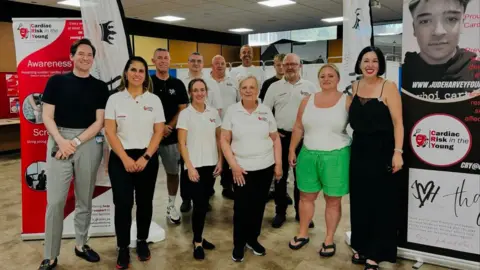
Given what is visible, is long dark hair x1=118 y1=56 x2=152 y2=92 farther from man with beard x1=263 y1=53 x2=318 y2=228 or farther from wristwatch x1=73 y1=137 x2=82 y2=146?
man with beard x1=263 y1=53 x2=318 y2=228

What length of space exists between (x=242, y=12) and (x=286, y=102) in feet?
23.2

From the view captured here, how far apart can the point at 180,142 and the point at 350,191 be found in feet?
4.26

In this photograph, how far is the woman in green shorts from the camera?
8.98 ft

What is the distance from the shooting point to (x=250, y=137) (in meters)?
2.70

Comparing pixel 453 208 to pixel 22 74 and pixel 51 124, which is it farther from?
pixel 22 74

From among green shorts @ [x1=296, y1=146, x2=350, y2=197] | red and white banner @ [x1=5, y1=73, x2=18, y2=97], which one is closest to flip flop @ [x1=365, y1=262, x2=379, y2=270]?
green shorts @ [x1=296, y1=146, x2=350, y2=197]

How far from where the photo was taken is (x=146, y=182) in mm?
2701

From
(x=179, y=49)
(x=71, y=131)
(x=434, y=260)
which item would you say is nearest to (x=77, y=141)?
(x=71, y=131)

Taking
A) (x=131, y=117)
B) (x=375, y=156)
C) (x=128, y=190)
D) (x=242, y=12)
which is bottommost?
(x=128, y=190)

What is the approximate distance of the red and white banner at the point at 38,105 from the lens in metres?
3.12

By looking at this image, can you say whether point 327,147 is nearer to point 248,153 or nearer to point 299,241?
point 248,153

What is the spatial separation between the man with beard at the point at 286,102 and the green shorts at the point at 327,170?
0.61 meters

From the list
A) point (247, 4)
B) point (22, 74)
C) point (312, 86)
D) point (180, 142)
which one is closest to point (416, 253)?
point (312, 86)

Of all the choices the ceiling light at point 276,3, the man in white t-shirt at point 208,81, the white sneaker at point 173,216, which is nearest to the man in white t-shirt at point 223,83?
the man in white t-shirt at point 208,81
